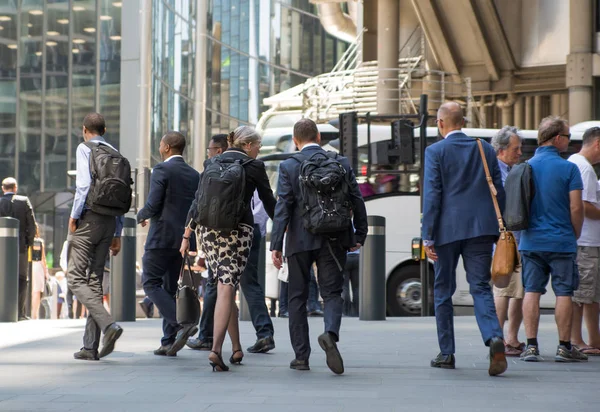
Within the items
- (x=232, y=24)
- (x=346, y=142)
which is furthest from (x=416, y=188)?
(x=232, y=24)

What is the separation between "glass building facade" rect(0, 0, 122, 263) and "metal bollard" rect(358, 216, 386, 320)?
1126 inches

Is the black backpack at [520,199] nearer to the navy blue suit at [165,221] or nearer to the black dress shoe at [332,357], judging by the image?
the black dress shoe at [332,357]

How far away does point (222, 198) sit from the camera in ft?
24.3

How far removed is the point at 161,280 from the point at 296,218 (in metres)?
1.65

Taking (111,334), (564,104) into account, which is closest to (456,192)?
(111,334)

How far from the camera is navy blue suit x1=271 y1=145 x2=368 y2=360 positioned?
7453 mm

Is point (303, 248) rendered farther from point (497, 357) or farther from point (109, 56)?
point (109, 56)

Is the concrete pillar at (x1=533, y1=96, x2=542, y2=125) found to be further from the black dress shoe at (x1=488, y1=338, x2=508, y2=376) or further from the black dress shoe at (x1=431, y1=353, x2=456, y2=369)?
the black dress shoe at (x1=488, y1=338, x2=508, y2=376)

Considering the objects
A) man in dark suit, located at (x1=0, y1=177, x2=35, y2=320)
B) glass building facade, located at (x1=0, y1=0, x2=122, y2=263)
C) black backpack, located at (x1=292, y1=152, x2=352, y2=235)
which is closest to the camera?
black backpack, located at (x1=292, y1=152, x2=352, y2=235)

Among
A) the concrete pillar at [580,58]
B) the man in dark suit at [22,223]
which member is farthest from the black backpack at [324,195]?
the concrete pillar at [580,58]

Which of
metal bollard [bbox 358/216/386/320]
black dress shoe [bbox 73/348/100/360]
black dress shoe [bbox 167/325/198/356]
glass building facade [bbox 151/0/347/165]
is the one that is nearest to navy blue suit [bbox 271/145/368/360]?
black dress shoe [bbox 167/325/198/356]

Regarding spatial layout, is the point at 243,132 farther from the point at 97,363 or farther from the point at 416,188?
the point at 416,188

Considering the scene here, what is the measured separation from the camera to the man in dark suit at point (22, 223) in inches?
556

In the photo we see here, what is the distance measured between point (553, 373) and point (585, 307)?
1404mm
